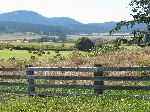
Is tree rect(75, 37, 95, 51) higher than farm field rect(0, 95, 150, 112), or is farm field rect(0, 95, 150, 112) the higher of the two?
farm field rect(0, 95, 150, 112)

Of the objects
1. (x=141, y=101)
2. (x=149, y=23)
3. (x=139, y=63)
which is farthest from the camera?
(x=149, y=23)

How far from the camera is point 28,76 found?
63.3ft

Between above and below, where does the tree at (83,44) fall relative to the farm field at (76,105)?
below

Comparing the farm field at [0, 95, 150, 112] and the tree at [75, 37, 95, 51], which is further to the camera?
the tree at [75, 37, 95, 51]

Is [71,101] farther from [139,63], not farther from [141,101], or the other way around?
[139,63]

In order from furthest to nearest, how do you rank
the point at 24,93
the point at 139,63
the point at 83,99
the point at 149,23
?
1. the point at 149,23
2. the point at 139,63
3. the point at 24,93
4. the point at 83,99

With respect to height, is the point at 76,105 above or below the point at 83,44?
above

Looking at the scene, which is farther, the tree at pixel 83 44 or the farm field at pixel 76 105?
the tree at pixel 83 44

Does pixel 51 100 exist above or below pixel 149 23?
below

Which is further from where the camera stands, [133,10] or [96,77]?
[133,10]

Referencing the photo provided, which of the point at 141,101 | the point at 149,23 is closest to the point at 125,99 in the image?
the point at 141,101

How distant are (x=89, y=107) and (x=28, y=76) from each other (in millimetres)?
5162

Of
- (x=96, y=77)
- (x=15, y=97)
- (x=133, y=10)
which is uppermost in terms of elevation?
(x=133, y=10)

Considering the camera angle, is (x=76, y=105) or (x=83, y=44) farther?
(x=83, y=44)
